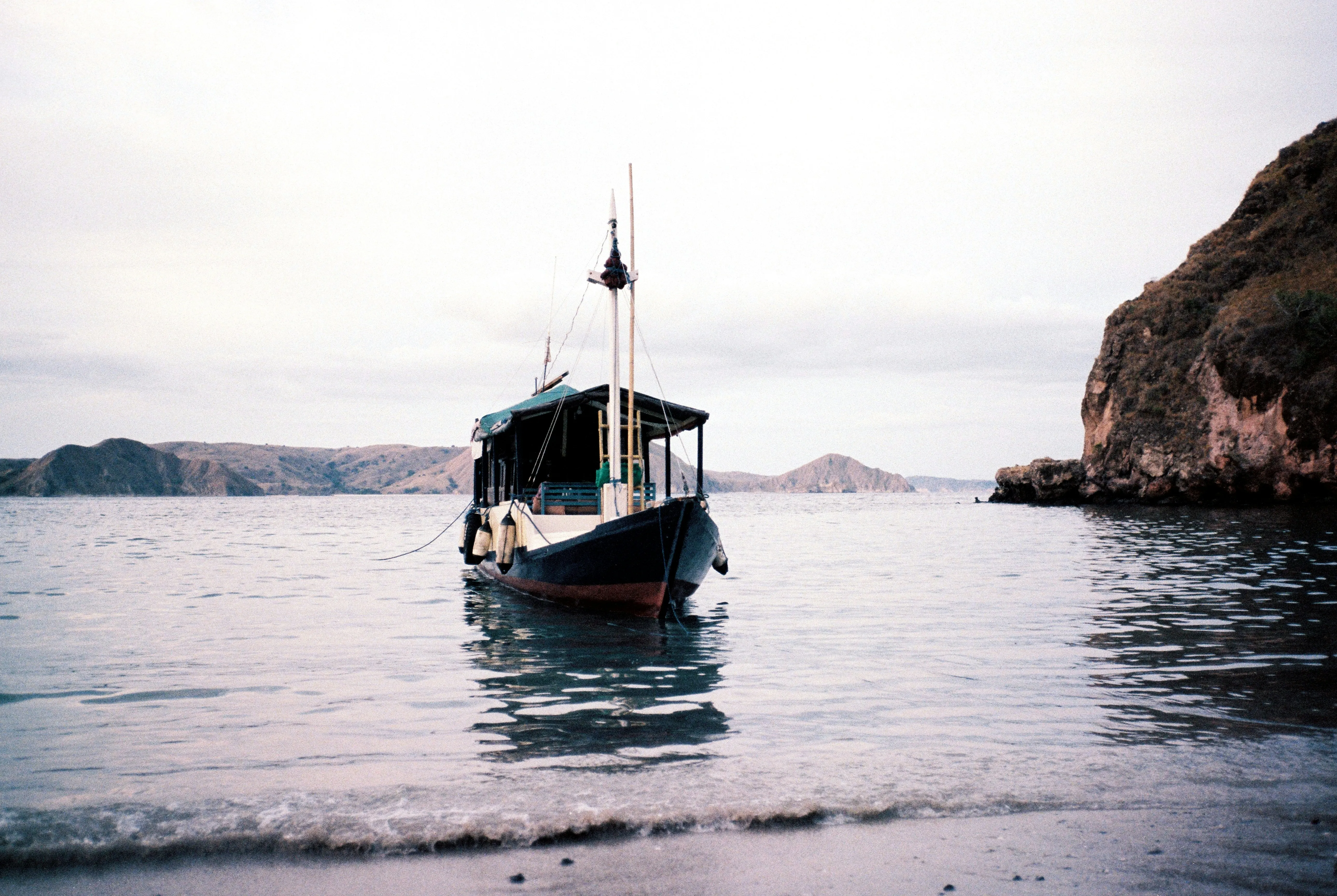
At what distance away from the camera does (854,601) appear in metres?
19.6

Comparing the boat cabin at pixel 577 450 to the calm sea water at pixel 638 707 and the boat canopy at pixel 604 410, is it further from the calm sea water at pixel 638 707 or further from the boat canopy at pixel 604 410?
the calm sea water at pixel 638 707

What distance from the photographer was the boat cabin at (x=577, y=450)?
17.4 metres

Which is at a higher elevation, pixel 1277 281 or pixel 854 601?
pixel 1277 281

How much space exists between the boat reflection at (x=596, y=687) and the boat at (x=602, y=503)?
2.46ft

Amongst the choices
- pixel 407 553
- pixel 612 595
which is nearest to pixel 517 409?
pixel 612 595

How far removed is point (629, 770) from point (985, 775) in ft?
8.94

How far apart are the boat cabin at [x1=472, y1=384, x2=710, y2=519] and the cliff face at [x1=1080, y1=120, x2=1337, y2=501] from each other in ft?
200

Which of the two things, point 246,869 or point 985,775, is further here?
point 985,775

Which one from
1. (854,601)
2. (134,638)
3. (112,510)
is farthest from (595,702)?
(112,510)

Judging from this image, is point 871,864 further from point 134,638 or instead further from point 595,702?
point 134,638

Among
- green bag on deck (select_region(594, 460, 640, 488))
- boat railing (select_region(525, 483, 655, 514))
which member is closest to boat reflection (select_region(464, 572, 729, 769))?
boat railing (select_region(525, 483, 655, 514))

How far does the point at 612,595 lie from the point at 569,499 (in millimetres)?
3043

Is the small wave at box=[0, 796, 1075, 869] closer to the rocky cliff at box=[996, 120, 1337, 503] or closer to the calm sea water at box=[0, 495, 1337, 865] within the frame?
the calm sea water at box=[0, 495, 1337, 865]

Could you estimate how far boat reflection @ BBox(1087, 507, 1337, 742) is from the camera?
327 inches
